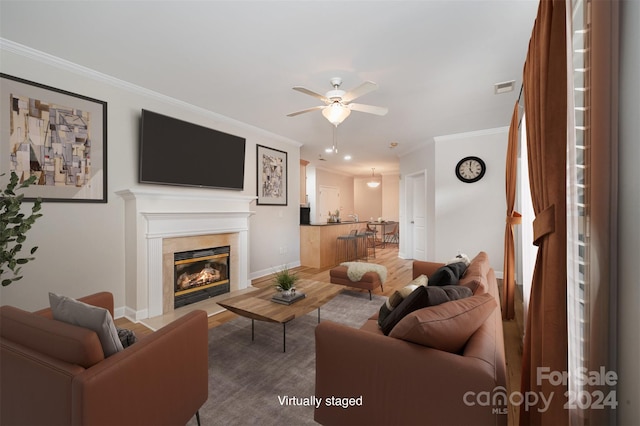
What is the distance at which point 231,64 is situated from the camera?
2.65 m

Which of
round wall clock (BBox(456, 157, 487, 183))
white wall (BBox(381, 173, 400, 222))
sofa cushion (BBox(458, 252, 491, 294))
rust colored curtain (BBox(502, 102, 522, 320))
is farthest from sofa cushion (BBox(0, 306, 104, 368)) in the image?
white wall (BBox(381, 173, 400, 222))

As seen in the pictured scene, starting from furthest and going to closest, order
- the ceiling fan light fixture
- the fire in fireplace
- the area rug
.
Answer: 1. the fire in fireplace
2. the ceiling fan light fixture
3. the area rug

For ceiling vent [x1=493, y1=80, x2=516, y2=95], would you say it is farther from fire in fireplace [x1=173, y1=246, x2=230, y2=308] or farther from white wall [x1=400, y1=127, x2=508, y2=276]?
fire in fireplace [x1=173, y1=246, x2=230, y2=308]

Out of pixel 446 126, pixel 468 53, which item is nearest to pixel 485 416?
pixel 468 53

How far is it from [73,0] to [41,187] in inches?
66.1

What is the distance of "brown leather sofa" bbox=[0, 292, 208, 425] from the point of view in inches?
38.9

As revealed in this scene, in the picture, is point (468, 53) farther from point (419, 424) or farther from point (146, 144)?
point (146, 144)

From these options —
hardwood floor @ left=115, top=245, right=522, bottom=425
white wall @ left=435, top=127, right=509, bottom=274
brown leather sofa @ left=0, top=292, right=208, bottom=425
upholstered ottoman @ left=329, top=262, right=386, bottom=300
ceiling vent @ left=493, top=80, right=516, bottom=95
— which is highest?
ceiling vent @ left=493, top=80, right=516, bottom=95

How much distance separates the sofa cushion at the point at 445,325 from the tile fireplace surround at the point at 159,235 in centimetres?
296

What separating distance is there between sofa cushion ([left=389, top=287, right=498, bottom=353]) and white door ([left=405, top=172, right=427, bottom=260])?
5115mm

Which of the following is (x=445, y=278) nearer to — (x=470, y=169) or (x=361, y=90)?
(x=361, y=90)

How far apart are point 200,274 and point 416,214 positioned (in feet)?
16.8

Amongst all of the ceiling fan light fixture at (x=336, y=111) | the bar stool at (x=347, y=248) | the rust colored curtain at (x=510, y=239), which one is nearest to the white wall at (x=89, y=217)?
the ceiling fan light fixture at (x=336, y=111)

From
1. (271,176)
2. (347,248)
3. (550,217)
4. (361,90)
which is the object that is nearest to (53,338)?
(550,217)
